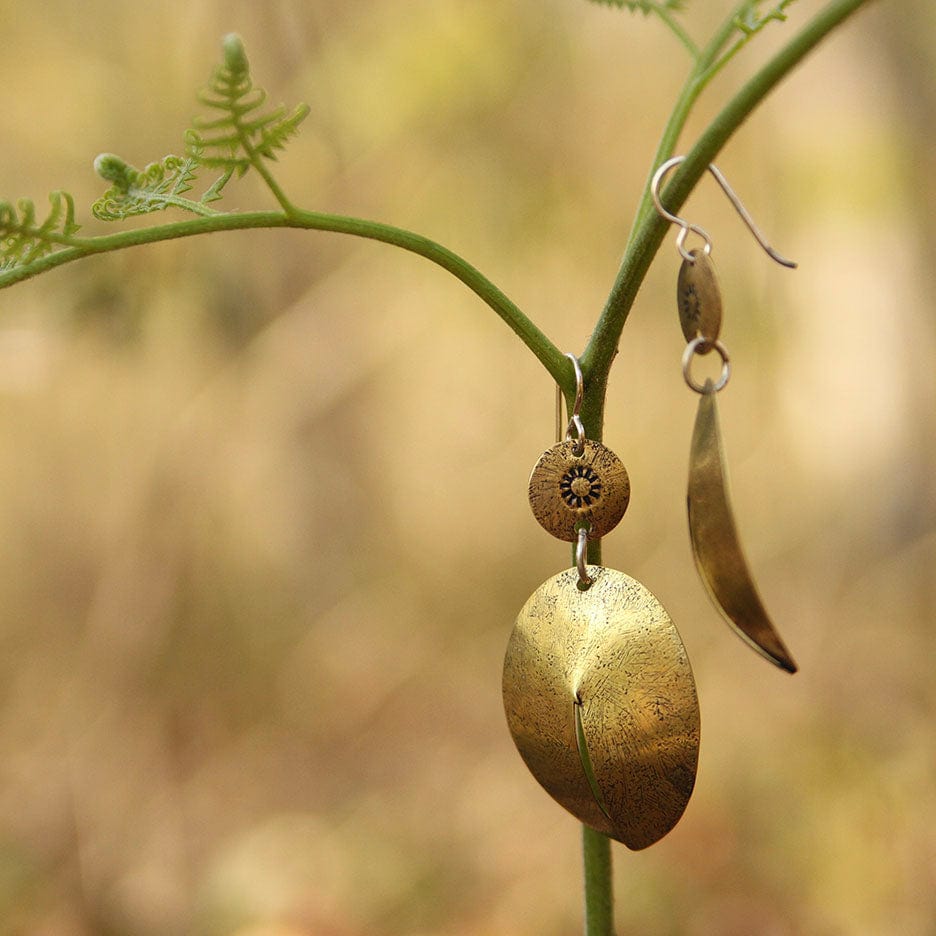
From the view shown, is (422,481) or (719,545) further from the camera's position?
(422,481)

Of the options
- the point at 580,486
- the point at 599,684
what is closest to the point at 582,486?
the point at 580,486

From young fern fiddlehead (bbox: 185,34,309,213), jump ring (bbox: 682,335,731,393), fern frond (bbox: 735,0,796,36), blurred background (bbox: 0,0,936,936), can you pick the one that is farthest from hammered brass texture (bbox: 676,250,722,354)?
blurred background (bbox: 0,0,936,936)

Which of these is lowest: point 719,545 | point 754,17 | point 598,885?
point 598,885

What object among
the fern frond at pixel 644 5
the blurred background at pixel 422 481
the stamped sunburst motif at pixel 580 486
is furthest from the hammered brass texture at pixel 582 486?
the blurred background at pixel 422 481

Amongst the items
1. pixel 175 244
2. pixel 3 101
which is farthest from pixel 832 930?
pixel 3 101

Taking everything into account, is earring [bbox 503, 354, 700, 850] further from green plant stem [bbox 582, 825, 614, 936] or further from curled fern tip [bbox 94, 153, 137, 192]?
curled fern tip [bbox 94, 153, 137, 192]

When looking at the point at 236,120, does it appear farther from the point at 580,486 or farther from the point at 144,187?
the point at 580,486

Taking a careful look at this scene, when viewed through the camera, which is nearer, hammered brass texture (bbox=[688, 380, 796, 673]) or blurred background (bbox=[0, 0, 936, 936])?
hammered brass texture (bbox=[688, 380, 796, 673])
